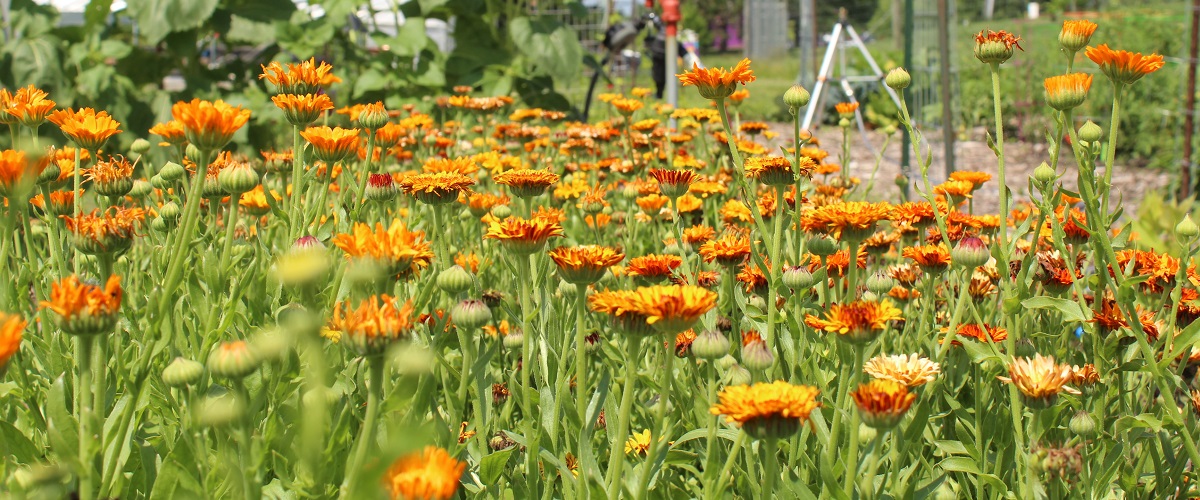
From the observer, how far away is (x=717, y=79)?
4.57 ft

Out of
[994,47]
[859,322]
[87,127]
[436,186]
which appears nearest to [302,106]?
[436,186]

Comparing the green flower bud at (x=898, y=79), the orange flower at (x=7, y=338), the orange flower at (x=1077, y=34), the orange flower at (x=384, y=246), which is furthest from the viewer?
the green flower bud at (x=898, y=79)

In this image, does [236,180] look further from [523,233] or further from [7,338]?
[7,338]

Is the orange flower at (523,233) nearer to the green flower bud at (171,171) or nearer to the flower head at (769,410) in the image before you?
the flower head at (769,410)

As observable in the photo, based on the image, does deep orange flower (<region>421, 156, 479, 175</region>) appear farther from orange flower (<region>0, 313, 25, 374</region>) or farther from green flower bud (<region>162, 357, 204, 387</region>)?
orange flower (<region>0, 313, 25, 374</region>)

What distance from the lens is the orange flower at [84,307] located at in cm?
85

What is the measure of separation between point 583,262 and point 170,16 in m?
3.94

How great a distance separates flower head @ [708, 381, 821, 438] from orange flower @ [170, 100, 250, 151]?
23.2 inches

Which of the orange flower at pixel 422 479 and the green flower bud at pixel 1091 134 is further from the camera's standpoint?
the green flower bud at pixel 1091 134

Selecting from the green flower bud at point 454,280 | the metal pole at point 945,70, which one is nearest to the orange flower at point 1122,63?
the green flower bud at point 454,280

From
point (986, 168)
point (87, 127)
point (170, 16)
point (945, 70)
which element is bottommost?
point (986, 168)

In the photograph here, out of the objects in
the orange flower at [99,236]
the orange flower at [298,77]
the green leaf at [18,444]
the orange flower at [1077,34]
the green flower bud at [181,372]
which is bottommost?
the green leaf at [18,444]

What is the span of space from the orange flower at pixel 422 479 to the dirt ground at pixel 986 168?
16.5 feet

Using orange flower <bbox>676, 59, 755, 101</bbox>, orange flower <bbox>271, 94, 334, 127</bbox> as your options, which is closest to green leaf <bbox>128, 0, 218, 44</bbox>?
orange flower <bbox>271, 94, 334, 127</bbox>
